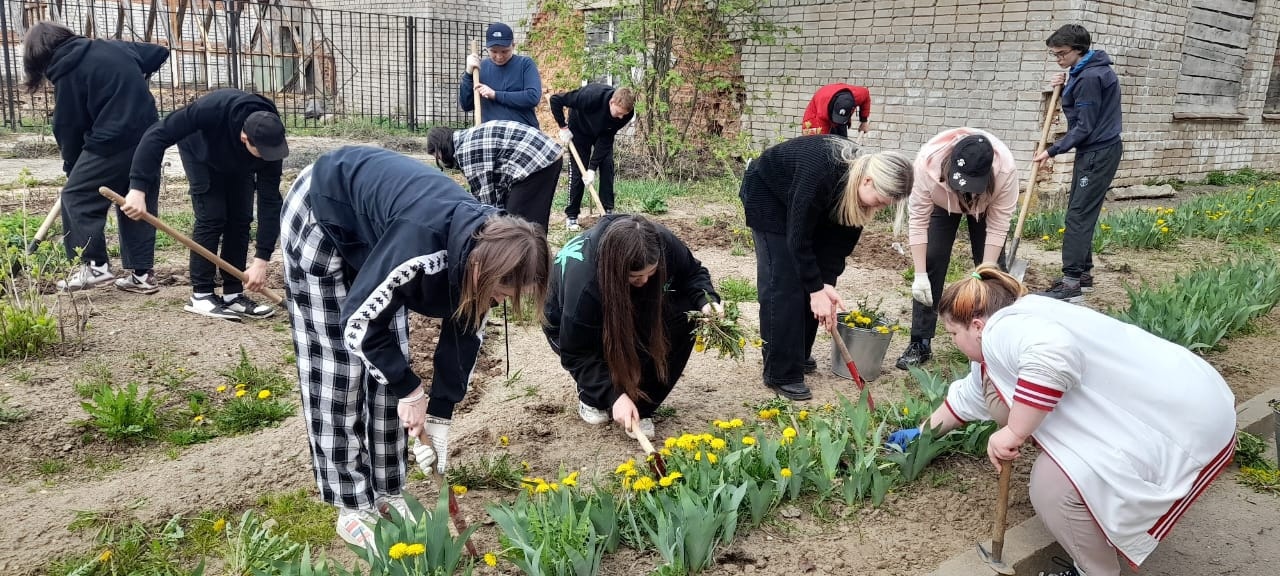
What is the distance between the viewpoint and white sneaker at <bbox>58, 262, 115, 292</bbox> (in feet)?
17.3

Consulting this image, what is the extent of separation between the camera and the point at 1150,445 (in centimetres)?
242

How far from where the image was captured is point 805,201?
3801 mm

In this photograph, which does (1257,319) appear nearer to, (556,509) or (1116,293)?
(1116,293)

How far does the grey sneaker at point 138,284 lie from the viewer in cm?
536

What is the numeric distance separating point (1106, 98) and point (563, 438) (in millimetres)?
4667

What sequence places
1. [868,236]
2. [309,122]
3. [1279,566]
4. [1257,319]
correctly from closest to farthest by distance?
[1279,566] → [1257,319] → [868,236] → [309,122]

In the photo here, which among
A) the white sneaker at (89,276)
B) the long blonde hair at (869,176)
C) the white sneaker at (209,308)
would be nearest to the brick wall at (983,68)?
the long blonde hair at (869,176)

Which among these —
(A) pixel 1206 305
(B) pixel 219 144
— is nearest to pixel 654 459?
(B) pixel 219 144

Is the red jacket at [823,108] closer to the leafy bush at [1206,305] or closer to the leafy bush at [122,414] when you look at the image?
the leafy bush at [1206,305]

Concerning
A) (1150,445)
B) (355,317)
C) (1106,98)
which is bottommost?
(1150,445)

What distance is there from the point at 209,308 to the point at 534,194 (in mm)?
1997

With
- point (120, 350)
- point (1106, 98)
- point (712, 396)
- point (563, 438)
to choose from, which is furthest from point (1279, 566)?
point (120, 350)

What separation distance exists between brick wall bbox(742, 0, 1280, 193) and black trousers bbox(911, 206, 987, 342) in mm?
5306

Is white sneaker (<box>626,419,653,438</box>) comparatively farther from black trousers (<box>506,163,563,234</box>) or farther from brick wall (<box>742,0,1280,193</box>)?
brick wall (<box>742,0,1280,193</box>)
